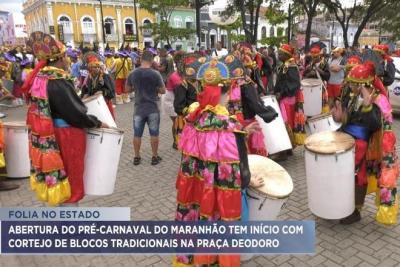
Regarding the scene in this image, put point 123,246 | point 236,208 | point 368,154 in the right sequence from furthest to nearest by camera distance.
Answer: point 368,154, point 123,246, point 236,208

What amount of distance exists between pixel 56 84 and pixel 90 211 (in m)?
1.43

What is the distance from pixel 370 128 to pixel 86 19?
52.6m

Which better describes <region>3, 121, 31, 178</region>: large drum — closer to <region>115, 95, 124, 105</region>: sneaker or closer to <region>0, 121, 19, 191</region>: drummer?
<region>0, 121, 19, 191</region>: drummer

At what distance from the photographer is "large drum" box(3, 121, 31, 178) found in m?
5.94

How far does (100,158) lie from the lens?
156 inches

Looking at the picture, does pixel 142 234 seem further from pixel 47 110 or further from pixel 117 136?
pixel 47 110

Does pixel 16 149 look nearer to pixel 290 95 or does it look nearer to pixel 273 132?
pixel 273 132

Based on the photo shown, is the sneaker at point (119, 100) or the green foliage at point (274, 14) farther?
the green foliage at point (274, 14)

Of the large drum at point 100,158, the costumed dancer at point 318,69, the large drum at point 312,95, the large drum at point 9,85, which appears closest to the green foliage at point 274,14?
the costumed dancer at point 318,69

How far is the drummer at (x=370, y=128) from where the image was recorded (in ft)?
13.0

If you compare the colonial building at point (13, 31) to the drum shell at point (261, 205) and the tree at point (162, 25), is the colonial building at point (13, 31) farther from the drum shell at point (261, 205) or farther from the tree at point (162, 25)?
the drum shell at point (261, 205)

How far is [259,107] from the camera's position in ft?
16.5

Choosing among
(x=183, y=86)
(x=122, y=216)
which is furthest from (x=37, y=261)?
(x=183, y=86)

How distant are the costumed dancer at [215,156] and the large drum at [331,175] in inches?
49.3
